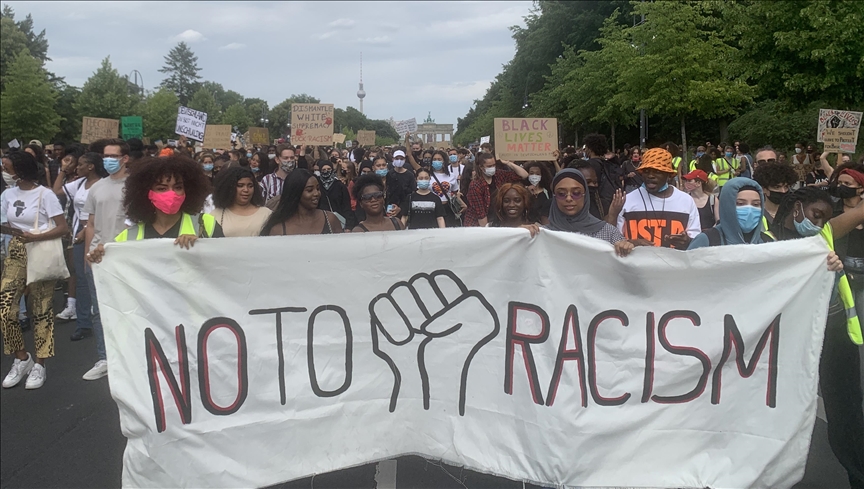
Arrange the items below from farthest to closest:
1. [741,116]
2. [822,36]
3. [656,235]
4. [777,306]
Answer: [741,116] → [822,36] → [656,235] → [777,306]

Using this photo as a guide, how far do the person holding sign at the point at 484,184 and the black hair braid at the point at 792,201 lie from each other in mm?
3036

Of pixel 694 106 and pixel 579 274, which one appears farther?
pixel 694 106

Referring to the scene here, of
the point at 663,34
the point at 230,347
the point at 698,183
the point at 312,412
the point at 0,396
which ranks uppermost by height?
the point at 663,34

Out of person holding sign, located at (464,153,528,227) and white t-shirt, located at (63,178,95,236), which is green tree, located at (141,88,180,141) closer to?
white t-shirt, located at (63,178,95,236)

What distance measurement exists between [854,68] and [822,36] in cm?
122

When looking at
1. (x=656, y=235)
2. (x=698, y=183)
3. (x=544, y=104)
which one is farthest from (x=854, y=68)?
(x=544, y=104)

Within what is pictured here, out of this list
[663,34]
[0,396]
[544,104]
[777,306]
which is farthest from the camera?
[544,104]

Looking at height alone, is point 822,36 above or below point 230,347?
above

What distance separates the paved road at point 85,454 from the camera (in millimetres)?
3764

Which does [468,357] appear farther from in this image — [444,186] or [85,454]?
[444,186]

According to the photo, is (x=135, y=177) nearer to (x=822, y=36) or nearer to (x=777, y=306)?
(x=777, y=306)

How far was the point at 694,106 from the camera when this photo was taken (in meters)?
21.0

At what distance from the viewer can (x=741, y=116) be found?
3183cm

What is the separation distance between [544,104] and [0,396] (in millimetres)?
34739
